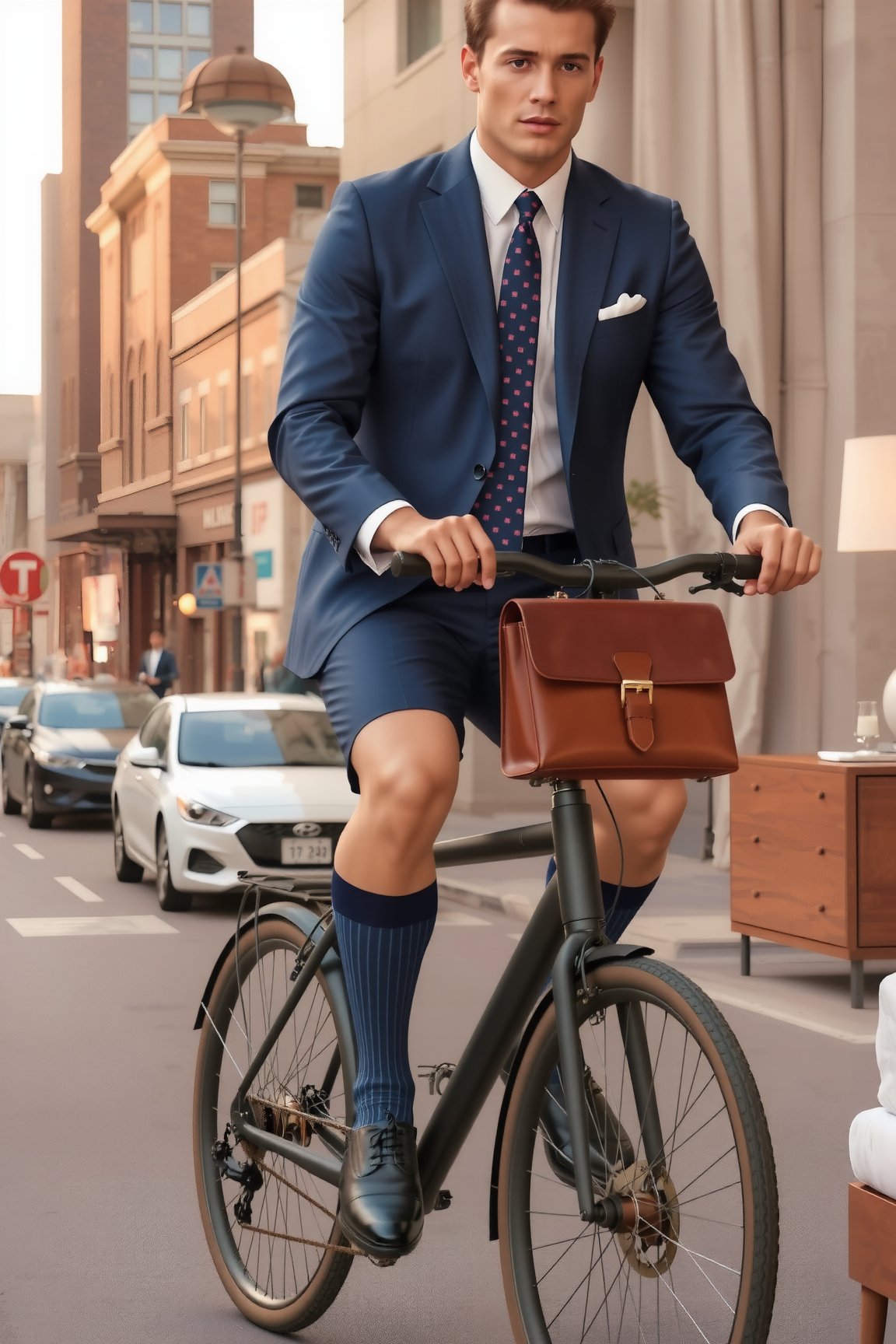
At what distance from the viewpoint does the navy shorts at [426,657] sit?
3.00 m

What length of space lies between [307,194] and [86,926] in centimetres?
3871

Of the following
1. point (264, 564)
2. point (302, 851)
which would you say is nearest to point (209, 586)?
point (264, 564)

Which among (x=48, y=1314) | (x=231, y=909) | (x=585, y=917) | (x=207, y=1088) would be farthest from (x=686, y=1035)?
(x=231, y=909)

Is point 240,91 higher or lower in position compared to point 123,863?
higher

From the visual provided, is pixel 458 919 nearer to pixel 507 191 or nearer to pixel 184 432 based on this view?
pixel 507 191

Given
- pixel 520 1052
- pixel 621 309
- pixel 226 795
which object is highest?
pixel 621 309

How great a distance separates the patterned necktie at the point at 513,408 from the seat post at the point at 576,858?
16.2 inches

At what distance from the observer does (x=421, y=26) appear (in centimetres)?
2202

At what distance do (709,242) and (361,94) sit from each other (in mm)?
10952

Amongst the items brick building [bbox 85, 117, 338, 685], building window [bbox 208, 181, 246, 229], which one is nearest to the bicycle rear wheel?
brick building [bbox 85, 117, 338, 685]

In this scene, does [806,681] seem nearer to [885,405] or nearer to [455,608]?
[885,405]

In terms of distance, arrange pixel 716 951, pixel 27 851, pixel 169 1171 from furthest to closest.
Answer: pixel 27 851
pixel 716 951
pixel 169 1171

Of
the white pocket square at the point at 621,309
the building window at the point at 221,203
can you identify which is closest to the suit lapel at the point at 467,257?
the white pocket square at the point at 621,309

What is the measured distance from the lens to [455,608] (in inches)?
121
